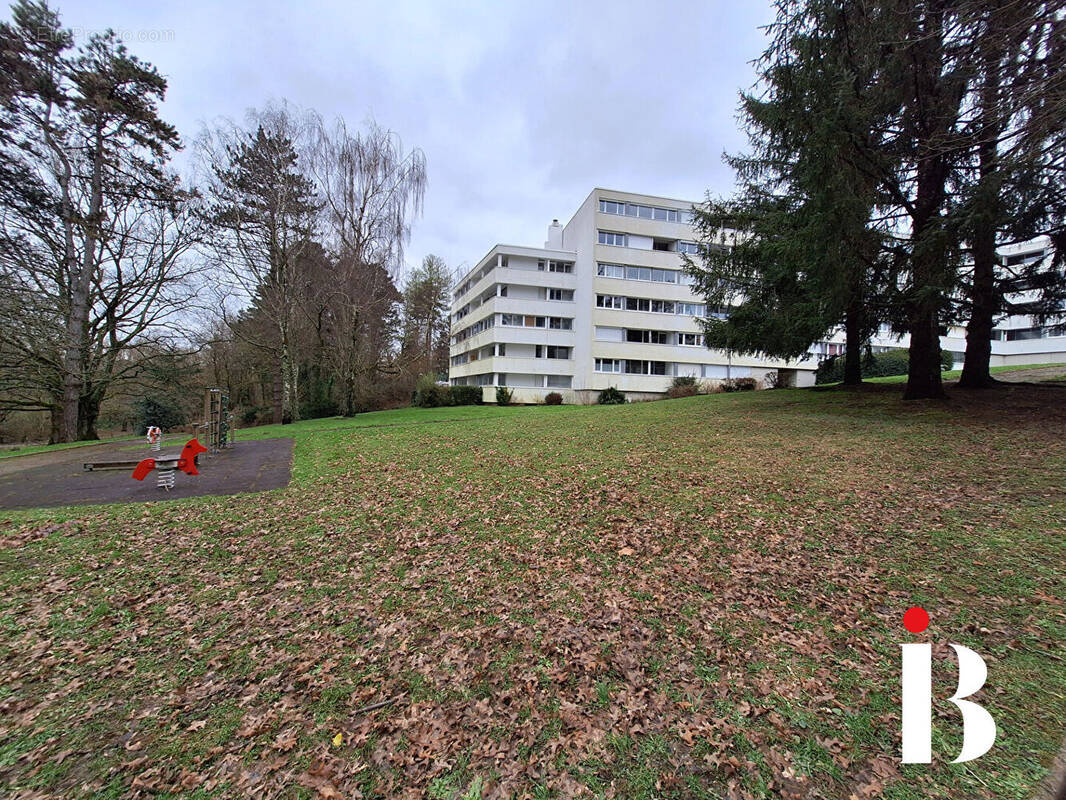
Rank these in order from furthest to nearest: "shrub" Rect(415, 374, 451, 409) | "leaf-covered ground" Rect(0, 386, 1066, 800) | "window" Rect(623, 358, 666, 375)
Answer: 1. "window" Rect(623, 358, 666, 375)
2. "shrub" Rect(415, 374, 451, 409)
3. "leaf-covered ground" Rect(0, 386, 1066, 800)

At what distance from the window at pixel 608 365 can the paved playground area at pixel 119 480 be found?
2428cm

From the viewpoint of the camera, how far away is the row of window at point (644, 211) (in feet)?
111

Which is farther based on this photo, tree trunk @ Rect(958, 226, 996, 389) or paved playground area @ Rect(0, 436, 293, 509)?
tree trunk @ Rect(958, 226, 996, 389)

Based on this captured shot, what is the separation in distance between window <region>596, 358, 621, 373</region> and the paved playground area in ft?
79.7

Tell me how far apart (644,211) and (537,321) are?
479 inches

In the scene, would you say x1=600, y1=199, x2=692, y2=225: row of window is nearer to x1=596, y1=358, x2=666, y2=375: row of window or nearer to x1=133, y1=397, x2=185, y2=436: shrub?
x1=596, y1=358, x2=666, y2=375: row of window

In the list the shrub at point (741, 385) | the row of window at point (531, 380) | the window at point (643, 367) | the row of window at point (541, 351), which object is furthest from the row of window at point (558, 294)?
the shrub at point (741, 385)

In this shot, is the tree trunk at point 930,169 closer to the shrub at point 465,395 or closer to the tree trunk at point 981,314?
the tree trunk at point 981,314

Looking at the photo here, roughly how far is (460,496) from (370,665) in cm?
415

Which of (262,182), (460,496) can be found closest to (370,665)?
(460,496)

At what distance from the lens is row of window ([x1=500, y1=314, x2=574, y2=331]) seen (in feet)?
113

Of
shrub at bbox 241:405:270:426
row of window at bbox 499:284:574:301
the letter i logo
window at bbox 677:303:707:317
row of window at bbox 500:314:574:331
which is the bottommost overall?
the letter i logo

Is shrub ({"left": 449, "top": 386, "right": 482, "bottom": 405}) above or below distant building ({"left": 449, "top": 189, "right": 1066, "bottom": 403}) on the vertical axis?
below

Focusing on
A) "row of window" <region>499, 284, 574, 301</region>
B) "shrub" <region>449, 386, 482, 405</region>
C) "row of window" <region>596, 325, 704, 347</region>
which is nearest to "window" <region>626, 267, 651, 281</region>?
"row of window" <region>596, 325, 704, 347</region>
